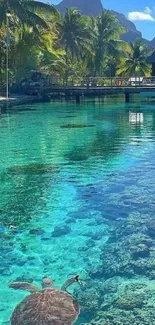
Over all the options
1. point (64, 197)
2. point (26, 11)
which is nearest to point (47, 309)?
point (64, 197)

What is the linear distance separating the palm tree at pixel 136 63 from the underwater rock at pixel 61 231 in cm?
4960

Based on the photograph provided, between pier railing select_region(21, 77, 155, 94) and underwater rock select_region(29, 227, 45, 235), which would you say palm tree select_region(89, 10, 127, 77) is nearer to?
pier railing select_region(21, 77, 155, 94)

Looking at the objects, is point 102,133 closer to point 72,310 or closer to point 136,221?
point 136,221

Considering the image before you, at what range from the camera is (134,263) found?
7.00 meters

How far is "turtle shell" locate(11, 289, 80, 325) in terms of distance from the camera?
16.6ft

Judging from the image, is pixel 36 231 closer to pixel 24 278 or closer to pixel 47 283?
pixel 24 278

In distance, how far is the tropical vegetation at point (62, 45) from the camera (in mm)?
40938

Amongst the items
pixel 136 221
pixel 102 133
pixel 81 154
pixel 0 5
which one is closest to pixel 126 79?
pixel 0 5

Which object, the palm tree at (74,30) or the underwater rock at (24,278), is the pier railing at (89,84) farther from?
the underwater rock at (24,278)

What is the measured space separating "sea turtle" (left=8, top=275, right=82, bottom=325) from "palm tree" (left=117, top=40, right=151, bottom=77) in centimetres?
5276

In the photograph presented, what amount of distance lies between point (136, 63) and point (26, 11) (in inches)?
815

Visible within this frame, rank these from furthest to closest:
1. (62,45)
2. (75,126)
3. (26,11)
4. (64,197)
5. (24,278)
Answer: (62,45) → (26,11) → (75,126) → (64,197) → (24,278)

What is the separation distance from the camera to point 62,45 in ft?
183

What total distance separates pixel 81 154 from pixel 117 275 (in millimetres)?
10623
